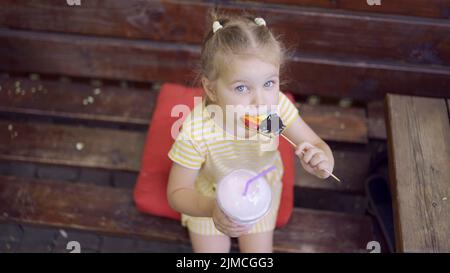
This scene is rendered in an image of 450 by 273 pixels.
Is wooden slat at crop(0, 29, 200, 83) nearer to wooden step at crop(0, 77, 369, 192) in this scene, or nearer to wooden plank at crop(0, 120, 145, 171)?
wooden step at crop(0, 77, 369, 192)

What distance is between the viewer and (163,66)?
1.92 m

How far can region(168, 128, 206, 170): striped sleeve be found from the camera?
4.40 ft

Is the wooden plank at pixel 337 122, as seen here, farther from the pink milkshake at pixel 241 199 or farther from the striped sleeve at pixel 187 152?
the pink milkshake at pixel 241 199

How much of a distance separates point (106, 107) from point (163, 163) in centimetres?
42

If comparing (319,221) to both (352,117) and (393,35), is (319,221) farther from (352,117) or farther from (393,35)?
(393,35)

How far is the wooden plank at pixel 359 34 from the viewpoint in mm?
1688

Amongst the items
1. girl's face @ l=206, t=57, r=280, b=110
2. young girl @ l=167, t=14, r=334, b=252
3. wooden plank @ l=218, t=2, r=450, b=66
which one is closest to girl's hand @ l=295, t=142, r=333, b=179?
young girl @ l=167, t=14, r=334, b=252

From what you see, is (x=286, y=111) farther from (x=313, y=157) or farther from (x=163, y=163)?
(x=163, y=163)

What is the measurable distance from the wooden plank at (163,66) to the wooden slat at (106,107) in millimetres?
62

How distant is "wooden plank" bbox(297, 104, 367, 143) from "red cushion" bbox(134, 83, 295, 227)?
0.22 metres
